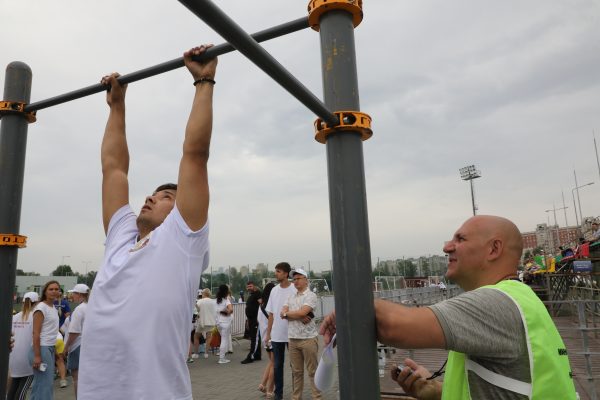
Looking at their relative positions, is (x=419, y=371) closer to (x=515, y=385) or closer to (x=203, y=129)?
(x=515, y=385)

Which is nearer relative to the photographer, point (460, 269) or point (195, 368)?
point (460, 269)

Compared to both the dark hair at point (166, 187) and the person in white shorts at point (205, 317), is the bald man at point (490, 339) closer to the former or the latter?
the dark hair at point (166, 187)

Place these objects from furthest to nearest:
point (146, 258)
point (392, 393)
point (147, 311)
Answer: point (392, 393) → point (146, 258) → point (147, 311)

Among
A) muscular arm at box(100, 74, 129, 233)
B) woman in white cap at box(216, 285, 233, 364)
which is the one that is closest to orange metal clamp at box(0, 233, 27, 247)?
muscular arm at box(100, 74, 129, 233)

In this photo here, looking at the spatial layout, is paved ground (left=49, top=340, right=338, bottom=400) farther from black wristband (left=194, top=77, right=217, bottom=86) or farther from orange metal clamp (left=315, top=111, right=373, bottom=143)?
orange metal clamp (left=315, top=111, right=373, bottom=143)

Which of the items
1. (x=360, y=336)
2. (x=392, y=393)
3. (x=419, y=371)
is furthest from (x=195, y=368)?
(x=360, y=336)

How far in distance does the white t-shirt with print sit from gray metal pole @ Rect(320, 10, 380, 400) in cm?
517

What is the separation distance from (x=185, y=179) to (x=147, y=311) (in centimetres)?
54

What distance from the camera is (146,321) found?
166cm

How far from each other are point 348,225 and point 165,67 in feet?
4.10

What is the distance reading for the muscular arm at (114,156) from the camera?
91.0 inches

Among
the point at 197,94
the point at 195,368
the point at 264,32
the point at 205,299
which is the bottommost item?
the point at 195,368

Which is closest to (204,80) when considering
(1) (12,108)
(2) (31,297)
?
(1) (12,108)

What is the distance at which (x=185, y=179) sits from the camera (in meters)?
1.83
